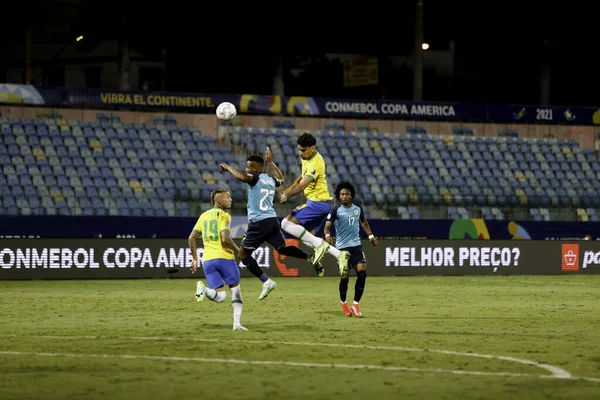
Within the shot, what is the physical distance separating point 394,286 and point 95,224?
11.0m

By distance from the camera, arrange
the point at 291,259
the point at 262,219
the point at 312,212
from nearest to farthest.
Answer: the point at 262,219 < the point at 312,212 < the point at 291,259

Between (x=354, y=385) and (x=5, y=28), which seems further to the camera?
(x=5, y=28)

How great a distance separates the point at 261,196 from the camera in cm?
1597

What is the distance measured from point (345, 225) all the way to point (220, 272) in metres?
3.35

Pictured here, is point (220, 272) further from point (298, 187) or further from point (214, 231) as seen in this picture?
point (298, 187)

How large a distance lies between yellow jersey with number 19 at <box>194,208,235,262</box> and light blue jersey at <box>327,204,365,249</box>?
3.18 m

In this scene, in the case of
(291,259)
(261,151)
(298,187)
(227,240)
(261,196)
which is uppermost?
(261,151)

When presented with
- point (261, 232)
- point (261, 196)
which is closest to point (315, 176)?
point (261, 196)

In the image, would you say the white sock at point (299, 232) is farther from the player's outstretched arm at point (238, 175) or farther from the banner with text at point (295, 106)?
the banner with text at point (295, 106)

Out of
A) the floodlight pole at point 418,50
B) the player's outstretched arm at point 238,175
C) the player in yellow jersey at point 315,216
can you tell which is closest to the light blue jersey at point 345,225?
the player in yellow jersey at point 315,216

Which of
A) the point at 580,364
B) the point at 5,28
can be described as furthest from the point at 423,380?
the point at 5,28

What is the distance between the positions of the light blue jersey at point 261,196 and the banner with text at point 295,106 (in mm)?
26092

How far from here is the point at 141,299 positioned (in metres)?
22.5

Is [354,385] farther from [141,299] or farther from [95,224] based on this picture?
[95,224]
